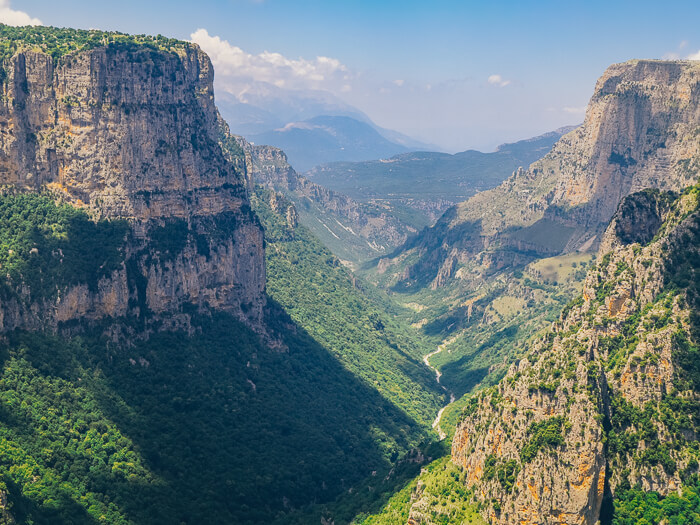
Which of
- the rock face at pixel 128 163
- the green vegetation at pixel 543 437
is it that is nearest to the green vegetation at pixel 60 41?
the rock face at pixel 128 163

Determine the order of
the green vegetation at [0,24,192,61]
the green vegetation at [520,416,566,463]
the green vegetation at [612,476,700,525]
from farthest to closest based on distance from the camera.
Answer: the green vegetation at [0,24,192,61] < the green vegetation at [520,416,566,463] < the green vegetation at [612,476,700,525]

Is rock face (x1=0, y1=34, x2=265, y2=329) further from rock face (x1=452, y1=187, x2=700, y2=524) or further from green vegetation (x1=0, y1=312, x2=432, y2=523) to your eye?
rock face (x1=452, y1=187, x2=700, y2=524)

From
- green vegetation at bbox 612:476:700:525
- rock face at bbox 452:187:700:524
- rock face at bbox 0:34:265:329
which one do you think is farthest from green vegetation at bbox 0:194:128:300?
green vegetation at bbox 612:476:700:525

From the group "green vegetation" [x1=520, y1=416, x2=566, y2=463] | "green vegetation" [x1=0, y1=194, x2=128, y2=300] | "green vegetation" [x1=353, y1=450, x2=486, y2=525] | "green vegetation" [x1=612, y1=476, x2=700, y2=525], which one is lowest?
"green vegetation" [x1=353, y1=450, x2=486, y2=525]

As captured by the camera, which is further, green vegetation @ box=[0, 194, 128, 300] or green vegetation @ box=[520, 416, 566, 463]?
green vegetation @ box=[0, 194, 128, 300]

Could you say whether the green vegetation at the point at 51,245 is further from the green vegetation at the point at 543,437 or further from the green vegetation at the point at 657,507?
the green vegetation at the point at 657,507

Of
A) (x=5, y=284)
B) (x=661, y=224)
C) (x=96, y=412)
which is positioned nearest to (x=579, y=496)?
(x=661, y=224)

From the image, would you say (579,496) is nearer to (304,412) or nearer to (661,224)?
(661,224)

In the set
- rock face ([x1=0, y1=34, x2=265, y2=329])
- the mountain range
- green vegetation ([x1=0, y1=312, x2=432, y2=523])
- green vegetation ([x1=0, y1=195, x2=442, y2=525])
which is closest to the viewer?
the mountain range
